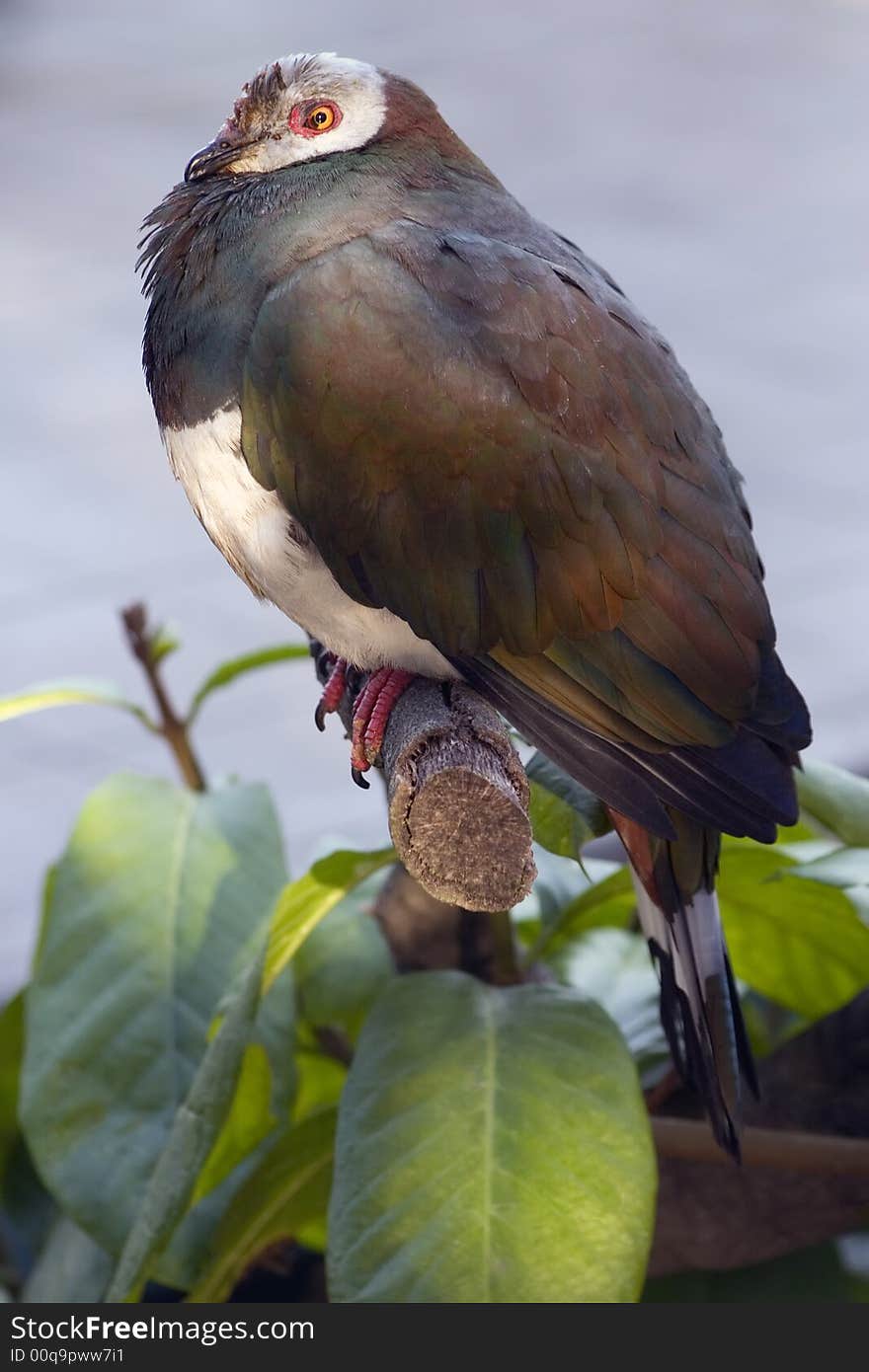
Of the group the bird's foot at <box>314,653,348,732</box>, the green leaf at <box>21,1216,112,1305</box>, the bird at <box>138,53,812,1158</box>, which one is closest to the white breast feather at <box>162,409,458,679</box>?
the bird at <box>138,53,812,1158</box>

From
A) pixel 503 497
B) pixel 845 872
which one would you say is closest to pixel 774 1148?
pixel 845 872

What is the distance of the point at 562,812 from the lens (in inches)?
59.6

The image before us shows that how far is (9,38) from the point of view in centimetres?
727

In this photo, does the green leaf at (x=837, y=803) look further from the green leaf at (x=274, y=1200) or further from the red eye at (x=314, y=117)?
the red eye at (x=314, y=117)

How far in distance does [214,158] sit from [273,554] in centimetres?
42

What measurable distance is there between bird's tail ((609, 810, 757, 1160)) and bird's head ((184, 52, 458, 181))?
2.35 ft

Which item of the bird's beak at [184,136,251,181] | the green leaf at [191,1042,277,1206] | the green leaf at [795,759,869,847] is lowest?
the green leaf at [191,1042,277,1206]

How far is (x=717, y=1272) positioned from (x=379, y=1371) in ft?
1.40

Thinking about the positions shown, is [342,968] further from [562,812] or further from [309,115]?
[309,115]

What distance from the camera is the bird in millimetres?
1526

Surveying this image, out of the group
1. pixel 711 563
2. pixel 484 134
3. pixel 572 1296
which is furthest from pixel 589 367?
pixel 484 134

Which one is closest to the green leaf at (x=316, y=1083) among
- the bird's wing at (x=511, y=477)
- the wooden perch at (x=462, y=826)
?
the bird's wing at (x=511, y=477)

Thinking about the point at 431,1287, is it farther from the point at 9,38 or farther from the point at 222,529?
the point at 9,38

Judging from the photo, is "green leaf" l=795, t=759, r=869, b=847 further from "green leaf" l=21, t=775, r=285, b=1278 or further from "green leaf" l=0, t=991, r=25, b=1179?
"green leaf" l=0, t=991, r=25, b=1179
